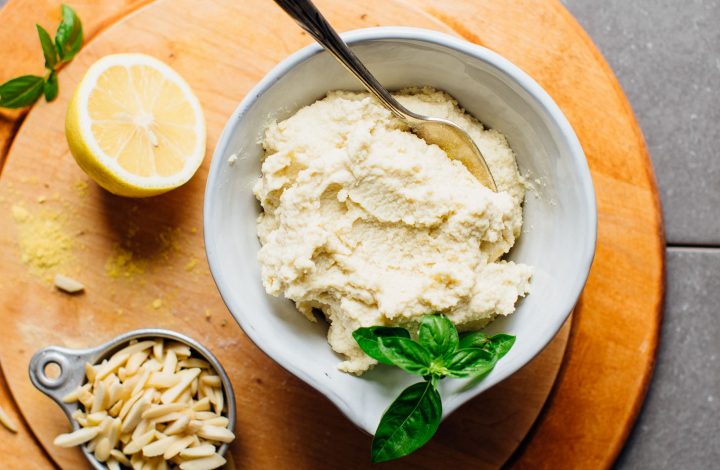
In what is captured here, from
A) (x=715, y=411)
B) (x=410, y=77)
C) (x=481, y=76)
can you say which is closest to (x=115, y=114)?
(x=410, y=77)

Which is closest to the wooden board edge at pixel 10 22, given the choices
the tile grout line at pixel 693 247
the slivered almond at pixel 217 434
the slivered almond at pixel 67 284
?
the slivered almond at pixel 67 284

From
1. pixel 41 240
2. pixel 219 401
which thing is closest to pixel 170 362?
pixel 219 401

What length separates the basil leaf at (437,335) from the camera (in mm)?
1194

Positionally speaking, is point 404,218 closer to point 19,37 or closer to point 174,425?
point 174,425

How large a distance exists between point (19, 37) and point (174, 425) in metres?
0.94

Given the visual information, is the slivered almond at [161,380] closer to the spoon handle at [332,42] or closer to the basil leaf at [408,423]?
the basil leaf at [408,423]

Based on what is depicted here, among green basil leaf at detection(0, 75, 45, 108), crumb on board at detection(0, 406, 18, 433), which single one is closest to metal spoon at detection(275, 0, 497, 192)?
green basil leaf at detection(0, 75, 45, 108)

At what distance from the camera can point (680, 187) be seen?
1.80 metres

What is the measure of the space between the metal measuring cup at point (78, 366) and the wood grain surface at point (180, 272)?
0.06 meters

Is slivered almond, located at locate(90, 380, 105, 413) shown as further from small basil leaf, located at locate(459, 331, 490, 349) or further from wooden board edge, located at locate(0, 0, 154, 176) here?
small basil leaf, located at locate(459, 331, 490, 349)

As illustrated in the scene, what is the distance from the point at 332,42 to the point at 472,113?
36 cm

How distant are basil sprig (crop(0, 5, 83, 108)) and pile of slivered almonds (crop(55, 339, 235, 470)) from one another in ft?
1.96

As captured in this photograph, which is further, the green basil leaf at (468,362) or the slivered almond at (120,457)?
the slivered almond at (120,457)

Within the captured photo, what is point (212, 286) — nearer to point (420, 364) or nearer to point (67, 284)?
point (67, 284)
